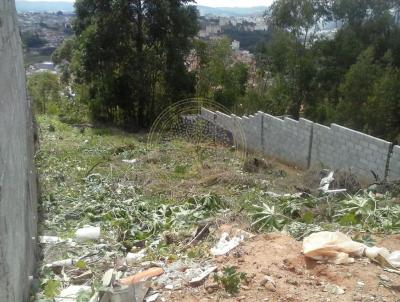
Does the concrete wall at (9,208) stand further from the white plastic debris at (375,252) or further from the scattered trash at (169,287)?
the white plastic debris at (375,252)

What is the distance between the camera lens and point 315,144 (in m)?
9.62

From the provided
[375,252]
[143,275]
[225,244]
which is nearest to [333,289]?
[375,252]

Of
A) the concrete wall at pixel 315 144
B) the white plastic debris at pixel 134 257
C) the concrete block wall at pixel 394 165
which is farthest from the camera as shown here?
the concrete wall at pixel 315 144

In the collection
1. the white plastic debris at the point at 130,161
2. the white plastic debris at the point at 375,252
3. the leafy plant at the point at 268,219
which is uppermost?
the white plastic debris at the point at 375,252

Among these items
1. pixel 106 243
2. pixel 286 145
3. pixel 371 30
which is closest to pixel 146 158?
pixel 286 145

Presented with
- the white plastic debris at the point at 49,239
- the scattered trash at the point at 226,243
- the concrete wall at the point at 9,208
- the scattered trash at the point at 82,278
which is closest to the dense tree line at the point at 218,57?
the scattered trash at the point at 226,243

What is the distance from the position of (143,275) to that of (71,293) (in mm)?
585

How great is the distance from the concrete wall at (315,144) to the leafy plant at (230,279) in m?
5.18

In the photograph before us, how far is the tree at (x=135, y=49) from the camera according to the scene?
13773mm

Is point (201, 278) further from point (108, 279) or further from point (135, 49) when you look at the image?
point (135, 49)

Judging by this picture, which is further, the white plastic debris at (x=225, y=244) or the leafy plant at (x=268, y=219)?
the leafy plant at (x=268, y=219)

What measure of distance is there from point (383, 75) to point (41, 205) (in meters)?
9.52

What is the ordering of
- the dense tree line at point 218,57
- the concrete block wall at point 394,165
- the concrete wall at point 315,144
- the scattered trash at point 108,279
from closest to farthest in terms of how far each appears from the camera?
the scattered trash at point 108,279 < the concrete block wall at point 394,165 < the concrete wall at point 315,144 < the dense tree line at point 218,57

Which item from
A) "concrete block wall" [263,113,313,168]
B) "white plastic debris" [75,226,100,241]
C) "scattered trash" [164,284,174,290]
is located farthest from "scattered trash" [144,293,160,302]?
"concrete block wall" [263,113,313,168]
